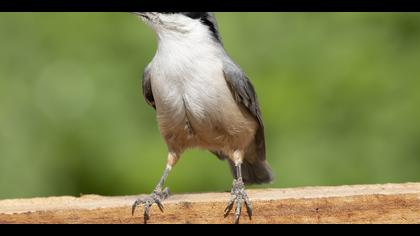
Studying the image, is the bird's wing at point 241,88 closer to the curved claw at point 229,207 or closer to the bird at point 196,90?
the bird at point 196,90

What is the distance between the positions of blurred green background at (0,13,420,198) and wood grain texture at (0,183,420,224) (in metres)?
1.80

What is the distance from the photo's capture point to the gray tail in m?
5.88

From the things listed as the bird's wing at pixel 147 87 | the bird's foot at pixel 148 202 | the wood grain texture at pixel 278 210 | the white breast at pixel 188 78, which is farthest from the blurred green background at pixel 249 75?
the wood grain texture at pixel 278 210

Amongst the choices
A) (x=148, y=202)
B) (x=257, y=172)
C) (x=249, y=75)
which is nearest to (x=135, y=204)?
(x=148, y=202)

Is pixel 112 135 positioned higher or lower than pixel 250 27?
lower

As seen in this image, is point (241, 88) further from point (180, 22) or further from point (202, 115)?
point (180, 22)

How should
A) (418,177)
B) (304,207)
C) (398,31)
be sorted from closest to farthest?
1. (304,207)
2. (418,177)
3. (398,31)

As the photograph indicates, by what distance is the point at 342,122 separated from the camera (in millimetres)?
6465

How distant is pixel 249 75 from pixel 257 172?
2.69 feet

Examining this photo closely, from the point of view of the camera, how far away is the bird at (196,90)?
16.3 feet

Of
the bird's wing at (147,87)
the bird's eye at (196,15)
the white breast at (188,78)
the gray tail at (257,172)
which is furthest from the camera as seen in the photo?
the gray tail at (257,172)
